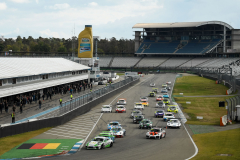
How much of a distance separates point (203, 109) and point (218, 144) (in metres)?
25.5

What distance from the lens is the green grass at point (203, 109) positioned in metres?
48.6

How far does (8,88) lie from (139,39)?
142462 millimetres

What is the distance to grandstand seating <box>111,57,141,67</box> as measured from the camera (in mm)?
167750

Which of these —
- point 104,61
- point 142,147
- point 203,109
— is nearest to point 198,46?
point 104,61

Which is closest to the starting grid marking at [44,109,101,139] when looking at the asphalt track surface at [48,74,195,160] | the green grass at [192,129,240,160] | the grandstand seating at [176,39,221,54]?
the asphalt track surface at [48,74,195,160]

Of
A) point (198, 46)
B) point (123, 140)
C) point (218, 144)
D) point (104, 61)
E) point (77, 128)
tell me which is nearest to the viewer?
point (218, 144)

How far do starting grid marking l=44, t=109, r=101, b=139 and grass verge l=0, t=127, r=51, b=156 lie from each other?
1.90 m

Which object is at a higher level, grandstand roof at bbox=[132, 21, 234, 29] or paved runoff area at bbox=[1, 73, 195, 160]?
grandstand roof at bbox=[132, 21, 234, 29]

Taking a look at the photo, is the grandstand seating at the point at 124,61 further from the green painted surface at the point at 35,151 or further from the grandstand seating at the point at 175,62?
the green painted surface at the point at 35,151

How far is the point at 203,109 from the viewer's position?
2313 inches

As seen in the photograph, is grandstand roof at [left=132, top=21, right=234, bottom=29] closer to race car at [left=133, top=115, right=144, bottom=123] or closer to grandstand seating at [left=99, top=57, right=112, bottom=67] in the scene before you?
grandstand seating at [left=99, top=57, right=112, bottom=67]

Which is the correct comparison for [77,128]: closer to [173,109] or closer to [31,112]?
[31,112]

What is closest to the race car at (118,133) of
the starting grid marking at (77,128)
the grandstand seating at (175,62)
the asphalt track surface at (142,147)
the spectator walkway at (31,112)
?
the asphalt track surface at (142,147)

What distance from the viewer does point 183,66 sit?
15675 cm
